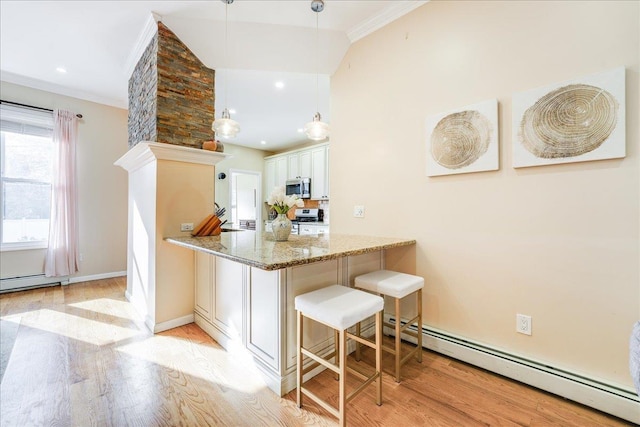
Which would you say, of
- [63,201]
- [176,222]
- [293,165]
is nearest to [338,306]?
[176,222]

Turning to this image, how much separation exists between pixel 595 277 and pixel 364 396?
1.52m

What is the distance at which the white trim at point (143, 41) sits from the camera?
2.59 meters

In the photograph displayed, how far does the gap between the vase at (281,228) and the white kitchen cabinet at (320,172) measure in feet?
10.7

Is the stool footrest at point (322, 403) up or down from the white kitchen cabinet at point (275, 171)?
down

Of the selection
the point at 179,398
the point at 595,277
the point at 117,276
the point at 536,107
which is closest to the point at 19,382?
the point at 179,398

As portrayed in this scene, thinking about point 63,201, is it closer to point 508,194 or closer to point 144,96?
point 144,96

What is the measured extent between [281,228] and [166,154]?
132cm

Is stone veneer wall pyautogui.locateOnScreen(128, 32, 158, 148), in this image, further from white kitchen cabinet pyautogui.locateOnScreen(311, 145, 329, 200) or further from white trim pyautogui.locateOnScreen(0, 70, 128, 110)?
white kitchen cabinet pyautogui.locateOnScreen(311, 145, 329, 200)

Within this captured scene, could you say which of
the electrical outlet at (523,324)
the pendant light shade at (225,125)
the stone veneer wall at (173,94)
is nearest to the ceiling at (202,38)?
the stone veneer wall at (173,94)

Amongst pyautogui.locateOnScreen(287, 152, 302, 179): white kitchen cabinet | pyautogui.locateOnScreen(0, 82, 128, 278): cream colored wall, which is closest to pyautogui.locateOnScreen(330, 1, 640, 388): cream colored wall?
pyautogui.locateOnScreen(287, 152, 302, 179): white kitchen cabinet

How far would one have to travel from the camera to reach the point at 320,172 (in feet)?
18.5

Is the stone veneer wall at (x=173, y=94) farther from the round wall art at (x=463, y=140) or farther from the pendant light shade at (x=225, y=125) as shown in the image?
the round wall art at (x=463, y=140)

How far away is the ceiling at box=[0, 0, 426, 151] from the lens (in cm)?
245

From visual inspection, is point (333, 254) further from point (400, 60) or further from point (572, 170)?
point (400, 60)
